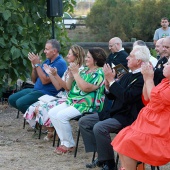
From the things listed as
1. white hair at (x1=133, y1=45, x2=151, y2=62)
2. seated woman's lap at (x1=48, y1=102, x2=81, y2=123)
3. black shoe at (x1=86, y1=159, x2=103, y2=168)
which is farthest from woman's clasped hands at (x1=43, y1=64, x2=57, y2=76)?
white hair at (x1=133, y1=45, x2=151, y2=62)

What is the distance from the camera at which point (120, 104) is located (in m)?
5.96

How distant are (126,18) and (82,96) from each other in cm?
1586

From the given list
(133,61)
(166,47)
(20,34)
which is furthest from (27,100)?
(133,61)

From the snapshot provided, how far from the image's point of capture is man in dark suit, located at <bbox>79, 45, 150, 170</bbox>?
5.77 m

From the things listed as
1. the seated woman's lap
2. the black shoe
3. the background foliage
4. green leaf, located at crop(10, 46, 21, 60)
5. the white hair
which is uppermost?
the white hair

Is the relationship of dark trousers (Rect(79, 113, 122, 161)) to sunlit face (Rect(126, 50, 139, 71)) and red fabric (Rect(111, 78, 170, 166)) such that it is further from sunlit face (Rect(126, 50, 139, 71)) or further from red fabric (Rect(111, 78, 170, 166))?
red fabric (Rect(111, 78, 170, 166))

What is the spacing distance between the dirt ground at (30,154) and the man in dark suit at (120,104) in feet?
1.58

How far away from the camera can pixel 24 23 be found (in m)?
9.57

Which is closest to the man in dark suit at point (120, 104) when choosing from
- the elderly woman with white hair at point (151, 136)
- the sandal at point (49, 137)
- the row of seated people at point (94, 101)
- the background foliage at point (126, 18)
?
the row of seated people at point (94, 101)

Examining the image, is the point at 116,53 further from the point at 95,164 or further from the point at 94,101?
the point at 95,164

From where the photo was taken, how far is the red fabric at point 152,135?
193 inches

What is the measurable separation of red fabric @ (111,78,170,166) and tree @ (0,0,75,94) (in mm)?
4573

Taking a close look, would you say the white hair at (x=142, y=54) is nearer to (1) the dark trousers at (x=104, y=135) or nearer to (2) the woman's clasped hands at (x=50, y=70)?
(1) the dark trousers at (x=104, y=135)

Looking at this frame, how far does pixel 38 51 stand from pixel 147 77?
4804mm
